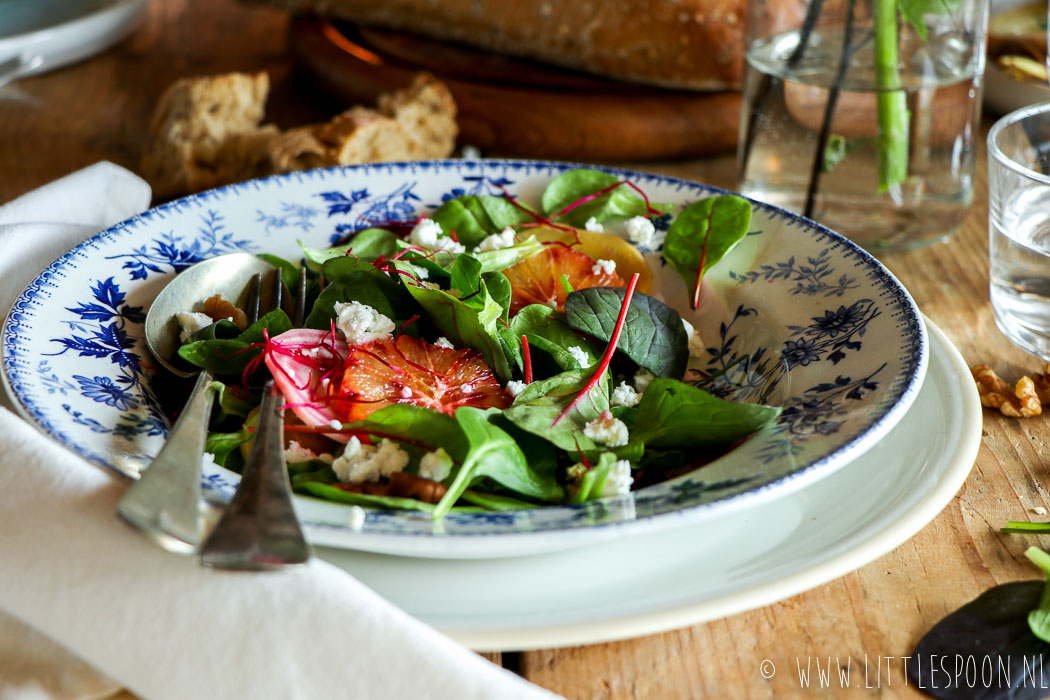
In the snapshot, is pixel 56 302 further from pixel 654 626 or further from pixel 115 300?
pixel 654 626

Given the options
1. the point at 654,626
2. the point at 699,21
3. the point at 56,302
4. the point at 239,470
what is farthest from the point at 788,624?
the point at 699,21

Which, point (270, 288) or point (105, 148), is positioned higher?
point (270, 288)

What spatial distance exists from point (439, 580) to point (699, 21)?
1157 mm

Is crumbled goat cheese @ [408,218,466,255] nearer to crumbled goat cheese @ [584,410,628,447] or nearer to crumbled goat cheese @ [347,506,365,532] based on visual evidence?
crumbled goat cheese @ [584,410,628,447]

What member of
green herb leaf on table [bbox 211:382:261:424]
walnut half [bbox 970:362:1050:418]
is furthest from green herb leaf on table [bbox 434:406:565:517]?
walnut half [bbox 970:362:1050:418]

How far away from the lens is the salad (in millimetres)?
Answer: 718

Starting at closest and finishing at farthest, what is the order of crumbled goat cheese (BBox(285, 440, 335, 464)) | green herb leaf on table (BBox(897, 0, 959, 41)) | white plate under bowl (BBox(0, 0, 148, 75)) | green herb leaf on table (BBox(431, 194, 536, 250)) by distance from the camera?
crumbled goat cheese (BBox(285, 440, 335, 464)) → green herb leaf on table (BBox(431, 194, 536, 250)) → green herb leaf on table (BBox(897, 0, 959, 41)) → white plate under bowl (BBox(0, 0, 148, 75))

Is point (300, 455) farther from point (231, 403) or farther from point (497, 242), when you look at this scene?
point (497, 242)

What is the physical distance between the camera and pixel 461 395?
0.82 m

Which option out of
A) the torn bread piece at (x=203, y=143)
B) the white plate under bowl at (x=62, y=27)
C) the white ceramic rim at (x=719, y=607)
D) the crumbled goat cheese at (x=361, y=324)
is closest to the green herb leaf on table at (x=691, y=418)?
the white ceramic rim at (x=719, y=607)

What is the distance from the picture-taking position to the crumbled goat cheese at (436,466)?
27.2 inches

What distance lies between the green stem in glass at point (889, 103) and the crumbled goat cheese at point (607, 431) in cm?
72

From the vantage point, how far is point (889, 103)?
4.17 ft

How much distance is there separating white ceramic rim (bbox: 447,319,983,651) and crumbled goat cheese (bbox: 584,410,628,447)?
0.16m
